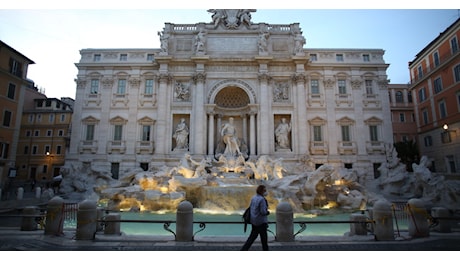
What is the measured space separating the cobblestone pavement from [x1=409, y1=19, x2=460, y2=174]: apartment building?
18.6m

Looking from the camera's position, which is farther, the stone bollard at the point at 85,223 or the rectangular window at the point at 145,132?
the rectangular window at the point at 145,132

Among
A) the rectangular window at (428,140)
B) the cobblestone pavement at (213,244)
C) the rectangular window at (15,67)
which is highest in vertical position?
the rectangular window at (15,67)

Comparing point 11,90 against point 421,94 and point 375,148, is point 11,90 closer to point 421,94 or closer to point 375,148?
point 375,148

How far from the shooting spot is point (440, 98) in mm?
24766

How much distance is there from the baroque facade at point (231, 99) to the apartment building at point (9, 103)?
14.6 feet

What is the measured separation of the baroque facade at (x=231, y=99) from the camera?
944 inches

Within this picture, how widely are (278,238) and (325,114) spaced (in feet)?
67.6

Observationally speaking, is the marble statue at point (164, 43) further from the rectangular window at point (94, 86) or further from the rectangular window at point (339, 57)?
the rectangular window at point (339, 57)

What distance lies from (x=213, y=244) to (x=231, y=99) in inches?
817

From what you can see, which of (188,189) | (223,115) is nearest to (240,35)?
(223,115)

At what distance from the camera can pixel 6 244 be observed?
641cm

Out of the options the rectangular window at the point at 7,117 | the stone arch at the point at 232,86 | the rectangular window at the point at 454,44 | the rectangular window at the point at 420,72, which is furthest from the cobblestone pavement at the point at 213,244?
the rectangular window at the point at 420,72

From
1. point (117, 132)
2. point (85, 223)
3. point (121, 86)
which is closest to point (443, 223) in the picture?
point (85, 223)

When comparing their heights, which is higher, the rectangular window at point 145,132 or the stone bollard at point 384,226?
the rectangular window at point 145,132
